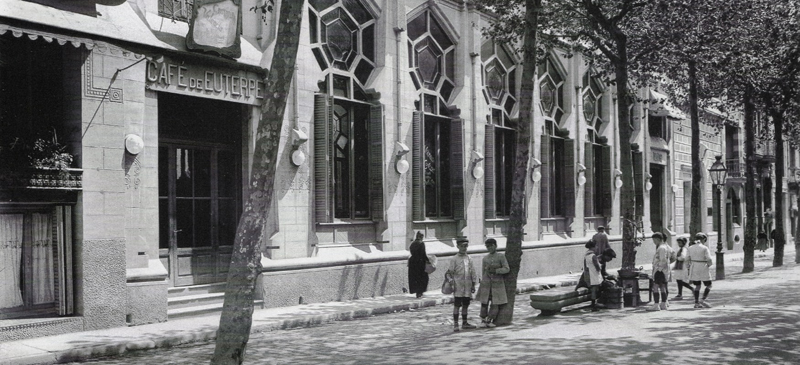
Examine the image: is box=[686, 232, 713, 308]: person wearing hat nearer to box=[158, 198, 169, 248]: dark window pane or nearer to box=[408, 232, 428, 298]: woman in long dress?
box=[408, 232, 428, 298]: woman in long dress

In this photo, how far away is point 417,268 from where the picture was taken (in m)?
19.1

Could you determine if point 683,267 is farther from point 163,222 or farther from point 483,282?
point 163,222

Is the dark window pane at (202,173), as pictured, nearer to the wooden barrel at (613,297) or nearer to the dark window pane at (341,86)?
the dark window pane at (341,86)

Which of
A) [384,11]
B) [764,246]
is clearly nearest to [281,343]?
[384,11]

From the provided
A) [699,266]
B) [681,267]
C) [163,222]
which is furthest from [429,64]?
[163,222]

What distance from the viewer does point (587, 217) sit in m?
30.2

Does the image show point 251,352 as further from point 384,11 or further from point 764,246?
point 764,246

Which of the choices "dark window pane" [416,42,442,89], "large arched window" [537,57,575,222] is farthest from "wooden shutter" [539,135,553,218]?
"dark window pane" [416,42,442,89]

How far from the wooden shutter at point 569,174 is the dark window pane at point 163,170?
17.1 metres

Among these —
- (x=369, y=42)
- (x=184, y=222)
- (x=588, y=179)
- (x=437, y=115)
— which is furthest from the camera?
(x=588, y=179)

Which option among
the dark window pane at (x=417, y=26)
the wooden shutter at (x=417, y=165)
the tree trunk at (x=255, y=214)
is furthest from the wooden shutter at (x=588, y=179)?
the tree trunk at (x=255, y=214)

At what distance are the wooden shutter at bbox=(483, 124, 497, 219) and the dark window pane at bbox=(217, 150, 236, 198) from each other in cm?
926

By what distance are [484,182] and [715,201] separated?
73.8 ft

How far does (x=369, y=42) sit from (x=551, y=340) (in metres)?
10.6
